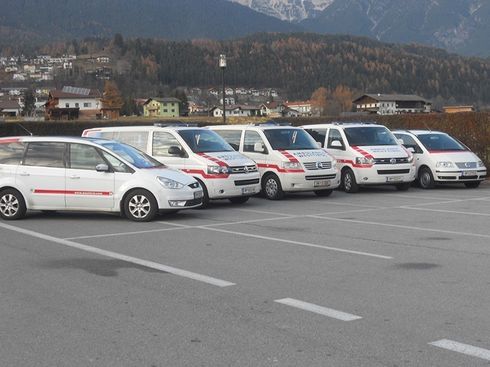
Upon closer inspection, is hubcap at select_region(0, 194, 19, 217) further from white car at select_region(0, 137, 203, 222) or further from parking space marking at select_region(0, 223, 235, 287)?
parking space marking at select_region(0, 223, 235, 287)

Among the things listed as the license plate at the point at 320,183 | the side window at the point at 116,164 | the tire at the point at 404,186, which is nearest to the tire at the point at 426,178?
the tire at the point at 404,186

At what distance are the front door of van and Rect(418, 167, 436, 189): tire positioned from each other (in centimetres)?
1011

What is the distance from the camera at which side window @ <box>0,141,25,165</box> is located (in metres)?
14.0

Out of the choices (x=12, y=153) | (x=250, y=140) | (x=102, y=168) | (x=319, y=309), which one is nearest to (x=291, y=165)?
(x=250, y=140)

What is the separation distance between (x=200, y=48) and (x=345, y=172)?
173m

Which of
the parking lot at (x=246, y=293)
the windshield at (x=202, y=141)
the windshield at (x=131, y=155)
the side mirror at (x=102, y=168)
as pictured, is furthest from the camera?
the windshield at (x=202, y=141)

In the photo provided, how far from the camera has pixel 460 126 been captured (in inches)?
1005

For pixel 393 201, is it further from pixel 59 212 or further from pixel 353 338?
pixel 353 338

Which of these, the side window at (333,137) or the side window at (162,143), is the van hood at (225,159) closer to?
the side window at (162,143)

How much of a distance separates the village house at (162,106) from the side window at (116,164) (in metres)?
127

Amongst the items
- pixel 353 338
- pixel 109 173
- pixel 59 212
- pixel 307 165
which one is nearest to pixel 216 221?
pixel 109 173

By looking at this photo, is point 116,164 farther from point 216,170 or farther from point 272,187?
point 272,187

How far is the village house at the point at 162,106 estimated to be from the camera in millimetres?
143750

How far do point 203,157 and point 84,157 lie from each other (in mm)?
3042
